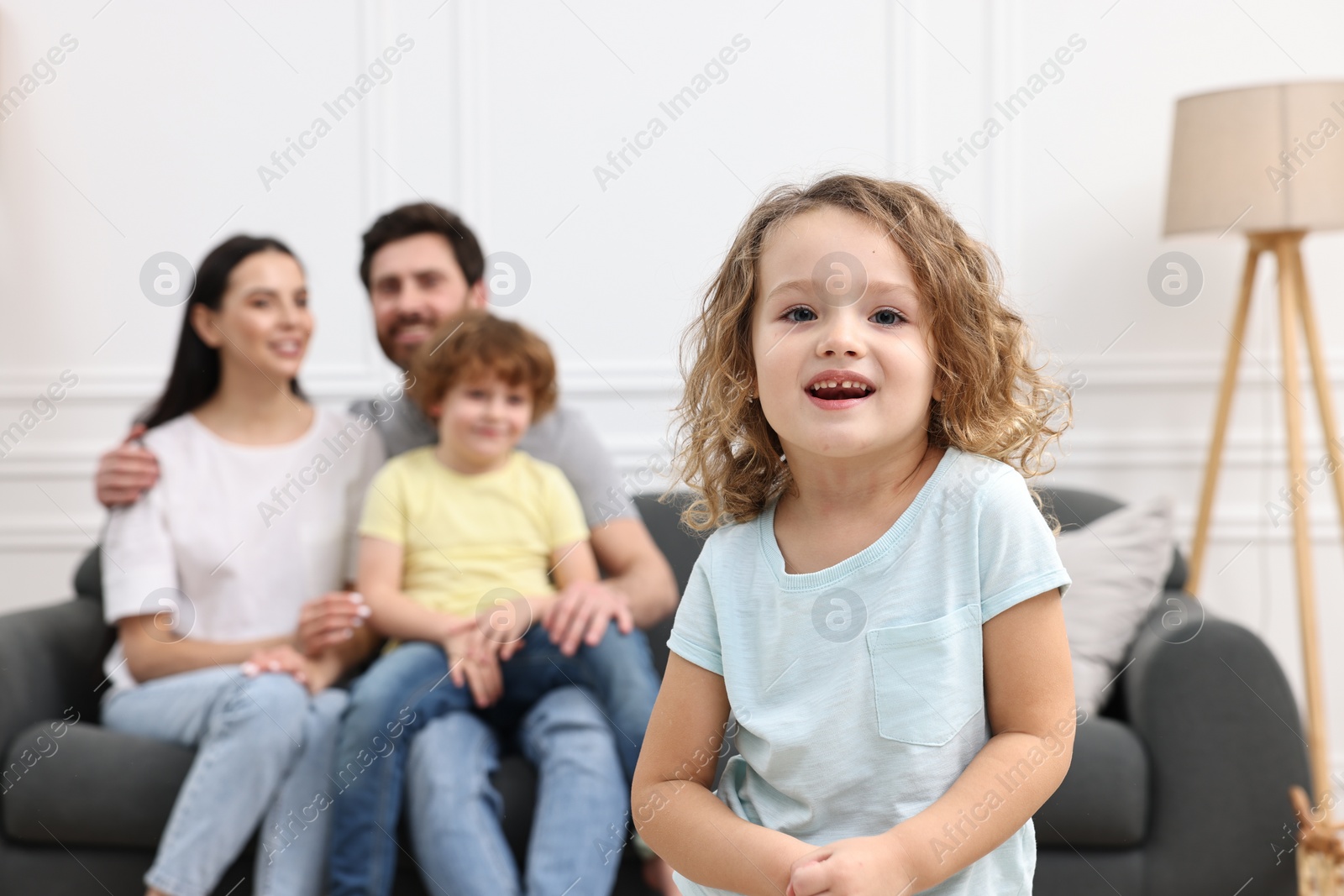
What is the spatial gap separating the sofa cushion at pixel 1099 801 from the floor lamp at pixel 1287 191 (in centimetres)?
67

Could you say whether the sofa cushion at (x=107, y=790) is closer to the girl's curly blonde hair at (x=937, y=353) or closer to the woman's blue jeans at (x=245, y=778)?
the woman's blue jeans at (x=245, y=778)

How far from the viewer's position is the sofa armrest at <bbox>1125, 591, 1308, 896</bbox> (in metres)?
1.61

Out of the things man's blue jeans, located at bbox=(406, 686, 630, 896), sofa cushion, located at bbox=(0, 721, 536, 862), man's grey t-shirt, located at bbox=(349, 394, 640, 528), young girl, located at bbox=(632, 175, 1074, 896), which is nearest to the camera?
young girl, located at bbox=(632, 175, 1074, 896)

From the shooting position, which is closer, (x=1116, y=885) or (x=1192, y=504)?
(x=1116, y=885)

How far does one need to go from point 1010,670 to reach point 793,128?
80.3 inches

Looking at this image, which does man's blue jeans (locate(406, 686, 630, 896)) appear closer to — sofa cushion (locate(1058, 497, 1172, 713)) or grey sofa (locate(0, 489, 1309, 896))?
grey sofa (locate(0, 489, 1309, 896))

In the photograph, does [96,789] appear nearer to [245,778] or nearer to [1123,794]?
[245,778]

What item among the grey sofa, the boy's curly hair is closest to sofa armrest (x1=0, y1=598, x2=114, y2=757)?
the grey sofa

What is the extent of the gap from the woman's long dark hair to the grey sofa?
1.79 ft

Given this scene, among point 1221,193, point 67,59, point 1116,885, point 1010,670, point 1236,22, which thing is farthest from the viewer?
point 67,59

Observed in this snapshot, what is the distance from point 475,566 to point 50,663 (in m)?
0.74

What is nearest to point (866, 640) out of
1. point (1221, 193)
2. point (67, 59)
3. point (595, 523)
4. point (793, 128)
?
point (595, 523)

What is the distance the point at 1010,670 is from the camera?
2.44 feet

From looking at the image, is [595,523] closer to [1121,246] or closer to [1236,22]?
[1121,246]
